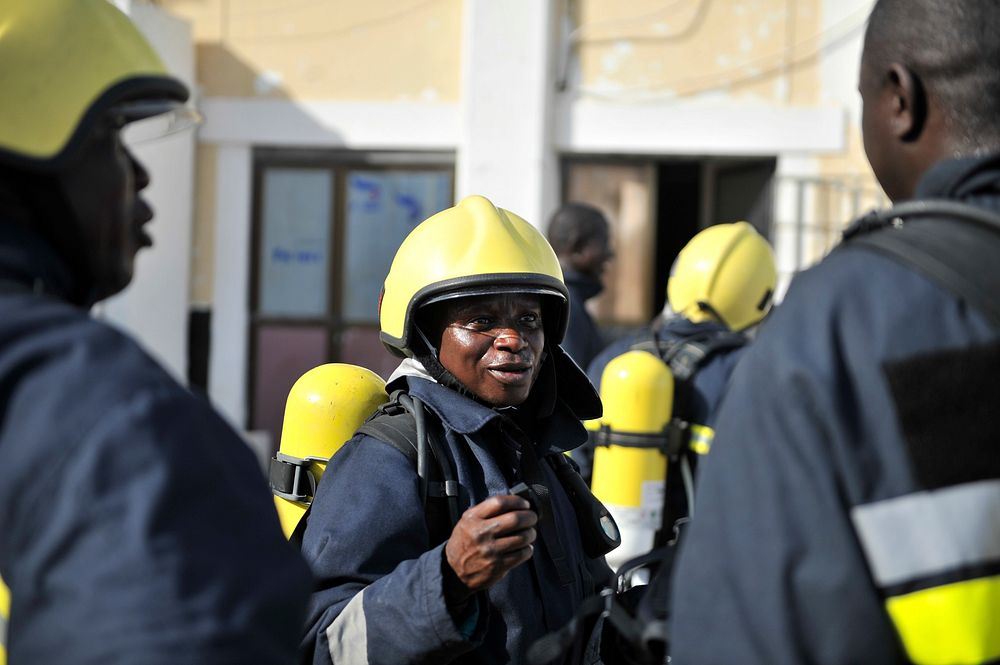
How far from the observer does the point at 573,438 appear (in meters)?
2.38

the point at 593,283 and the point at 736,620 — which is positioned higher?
the point at 593,283

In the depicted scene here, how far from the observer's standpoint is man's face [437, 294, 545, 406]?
2.35 m

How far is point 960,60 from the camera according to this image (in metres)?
1.34

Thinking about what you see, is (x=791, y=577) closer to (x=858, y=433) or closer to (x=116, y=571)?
(x=858, y=433)

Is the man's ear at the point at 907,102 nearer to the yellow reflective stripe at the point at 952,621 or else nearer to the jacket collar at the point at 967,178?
the jacket collar at the point at 967,178

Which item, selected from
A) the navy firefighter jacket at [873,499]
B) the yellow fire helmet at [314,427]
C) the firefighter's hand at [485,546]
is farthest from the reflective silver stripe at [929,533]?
the yellow fire helmet at [314,427]

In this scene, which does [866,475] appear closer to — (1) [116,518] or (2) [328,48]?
(1) [116,518]

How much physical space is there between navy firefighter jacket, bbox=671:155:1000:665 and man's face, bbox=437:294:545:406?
1.12 metres

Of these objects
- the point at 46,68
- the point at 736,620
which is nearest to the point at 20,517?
the point at 46,68

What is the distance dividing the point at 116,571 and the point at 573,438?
1.45 metres

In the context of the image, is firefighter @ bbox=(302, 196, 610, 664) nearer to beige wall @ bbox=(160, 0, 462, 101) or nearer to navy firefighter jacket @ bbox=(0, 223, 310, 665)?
navy firefighter jacket @ bbox=(0, 223, 310, 665)

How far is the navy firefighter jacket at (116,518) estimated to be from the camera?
101 centimetres

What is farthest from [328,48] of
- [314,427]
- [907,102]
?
[907,102]

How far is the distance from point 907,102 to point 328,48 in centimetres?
673
